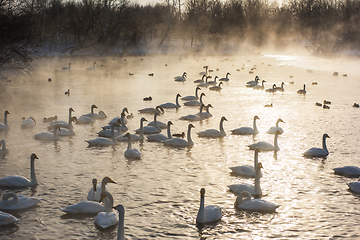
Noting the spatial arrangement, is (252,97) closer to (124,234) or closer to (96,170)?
(96,170)

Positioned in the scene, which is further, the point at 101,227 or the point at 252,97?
the point at 252,97

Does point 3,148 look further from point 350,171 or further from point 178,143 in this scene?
point 350,171

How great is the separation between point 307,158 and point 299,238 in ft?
14.9

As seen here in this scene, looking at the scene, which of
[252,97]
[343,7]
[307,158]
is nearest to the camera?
[307,158]

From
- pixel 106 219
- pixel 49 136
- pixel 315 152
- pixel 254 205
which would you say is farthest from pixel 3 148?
pixel 315 152

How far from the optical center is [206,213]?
7.28 m

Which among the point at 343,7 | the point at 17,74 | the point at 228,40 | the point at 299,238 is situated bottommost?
the point at 299,238

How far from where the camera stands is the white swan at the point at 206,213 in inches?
284

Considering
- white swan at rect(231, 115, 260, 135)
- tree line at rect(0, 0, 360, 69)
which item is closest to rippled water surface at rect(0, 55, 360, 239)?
white swan at rect(231, 115, 260, 135)

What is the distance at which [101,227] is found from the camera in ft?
23.0

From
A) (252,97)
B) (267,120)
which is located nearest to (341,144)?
(267,120)

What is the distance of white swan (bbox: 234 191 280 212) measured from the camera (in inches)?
304

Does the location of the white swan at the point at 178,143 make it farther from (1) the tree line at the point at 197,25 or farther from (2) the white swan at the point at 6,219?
(1) the tree line at the point at 197,25

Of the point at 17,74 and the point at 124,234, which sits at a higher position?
the point at 17,74
